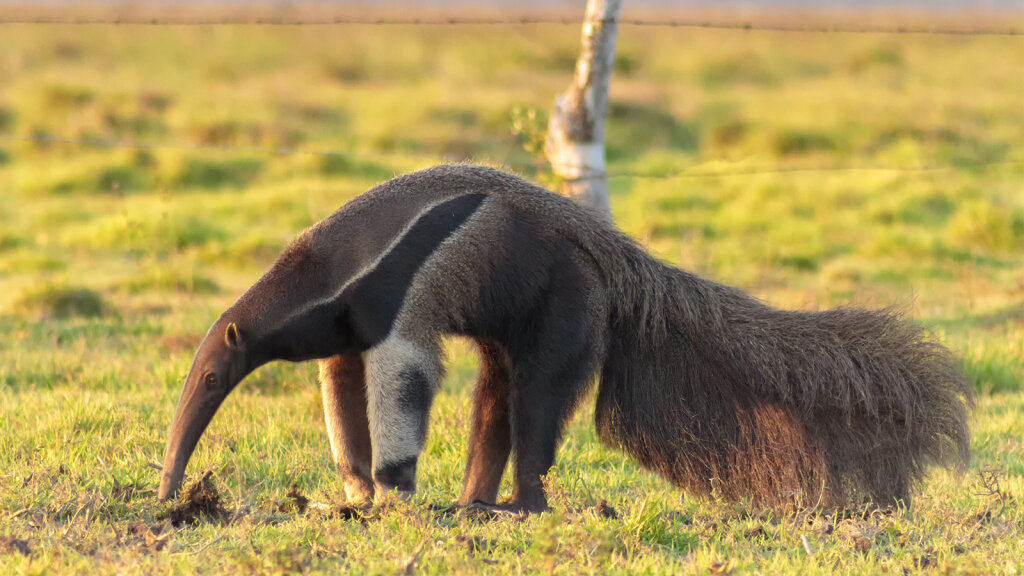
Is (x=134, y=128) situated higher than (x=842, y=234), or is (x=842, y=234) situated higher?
(x=134, y=128)

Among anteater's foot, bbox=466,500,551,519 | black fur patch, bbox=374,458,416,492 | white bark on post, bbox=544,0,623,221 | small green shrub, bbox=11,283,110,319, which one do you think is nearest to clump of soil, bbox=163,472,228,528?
black fur patch, bbox=374,458,416,492

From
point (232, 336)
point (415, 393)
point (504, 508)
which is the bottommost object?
point (504, 508)

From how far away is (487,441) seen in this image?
4.99m

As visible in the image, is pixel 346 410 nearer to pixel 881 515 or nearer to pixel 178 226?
pixel 881 515

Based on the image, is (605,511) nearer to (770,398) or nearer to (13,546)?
(770,398)

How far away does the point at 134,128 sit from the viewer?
19.6 meters

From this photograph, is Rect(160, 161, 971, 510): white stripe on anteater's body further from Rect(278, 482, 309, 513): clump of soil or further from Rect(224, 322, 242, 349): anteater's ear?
Rect(278, 482, 309, 513): clump of soil

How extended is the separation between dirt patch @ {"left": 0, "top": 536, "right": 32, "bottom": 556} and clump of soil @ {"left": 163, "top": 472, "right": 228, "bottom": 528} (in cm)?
61

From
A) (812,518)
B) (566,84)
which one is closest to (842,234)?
(812,518)

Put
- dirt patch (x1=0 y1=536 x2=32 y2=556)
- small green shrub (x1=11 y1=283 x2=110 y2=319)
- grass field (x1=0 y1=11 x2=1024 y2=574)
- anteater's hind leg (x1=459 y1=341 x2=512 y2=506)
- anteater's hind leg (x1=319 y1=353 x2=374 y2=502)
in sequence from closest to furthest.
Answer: dirt patch (x1=0 y1=536 x2=32 y2=556) < grass field (x1=0 y1=11 x2=1024 y2=574) < anteater's hind leg (x1=319 y1=353 x2=374 y2=502) < anteater's hind leg (x1=459 y1=341 x2=512 y2=506) < small green shrub (x1=11 y1=283 x2=110 y2=319)

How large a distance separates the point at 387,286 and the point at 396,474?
0.76 meters

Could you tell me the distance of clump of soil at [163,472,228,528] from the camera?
4.51 metres

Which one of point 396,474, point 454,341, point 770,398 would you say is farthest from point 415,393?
point 454,341

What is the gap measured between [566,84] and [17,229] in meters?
16.9
